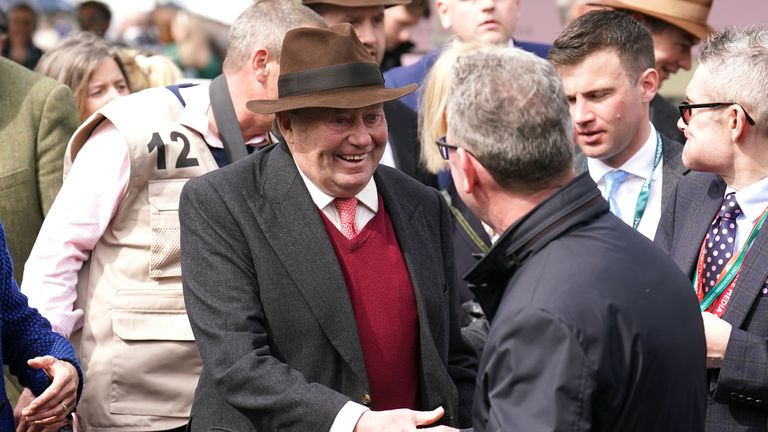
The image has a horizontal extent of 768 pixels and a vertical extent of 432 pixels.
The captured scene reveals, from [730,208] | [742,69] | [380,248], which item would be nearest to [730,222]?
[730,208]

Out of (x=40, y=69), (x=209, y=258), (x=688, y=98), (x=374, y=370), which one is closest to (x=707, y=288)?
(x=688, y=98)

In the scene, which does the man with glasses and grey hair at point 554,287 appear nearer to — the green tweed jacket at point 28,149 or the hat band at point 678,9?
→ the green tweed jacket at point 28,149

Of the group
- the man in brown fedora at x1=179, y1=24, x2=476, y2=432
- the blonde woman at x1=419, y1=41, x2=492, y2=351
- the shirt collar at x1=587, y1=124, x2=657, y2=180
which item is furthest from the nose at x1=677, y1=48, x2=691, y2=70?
the man in brown fedora at x1=179, y1=24, x2=476, y2=432

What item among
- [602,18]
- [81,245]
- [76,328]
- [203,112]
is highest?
[602,18]

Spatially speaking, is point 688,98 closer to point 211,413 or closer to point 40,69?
point 211,413

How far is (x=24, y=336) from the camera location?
366 cm

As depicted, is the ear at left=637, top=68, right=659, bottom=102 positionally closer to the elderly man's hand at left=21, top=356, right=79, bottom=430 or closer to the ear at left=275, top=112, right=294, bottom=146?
the ear at left=275, top=112, right=294, bottom=146

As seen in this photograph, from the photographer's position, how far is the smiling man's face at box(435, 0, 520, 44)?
6.07 metres

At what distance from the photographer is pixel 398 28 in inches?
313

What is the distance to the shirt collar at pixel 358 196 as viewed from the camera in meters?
3.60

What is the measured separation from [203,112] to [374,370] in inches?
52.9

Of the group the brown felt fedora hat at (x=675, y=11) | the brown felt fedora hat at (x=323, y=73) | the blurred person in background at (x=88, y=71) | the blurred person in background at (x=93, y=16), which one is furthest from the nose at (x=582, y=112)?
the blurred person in background at (x=93, y=16)

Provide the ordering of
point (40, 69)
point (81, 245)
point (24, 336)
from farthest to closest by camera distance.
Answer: point (40, 69)
point (81, 245)
point (24, 336)

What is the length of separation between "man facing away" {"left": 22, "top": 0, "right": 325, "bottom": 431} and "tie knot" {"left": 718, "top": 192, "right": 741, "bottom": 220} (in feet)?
5.97
